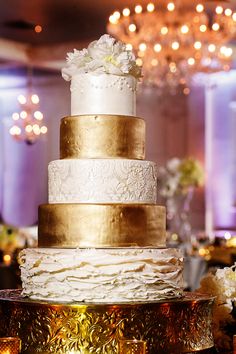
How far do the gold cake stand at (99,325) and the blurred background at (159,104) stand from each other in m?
3.20

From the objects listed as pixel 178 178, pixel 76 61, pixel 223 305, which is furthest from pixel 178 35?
pixel 76 61

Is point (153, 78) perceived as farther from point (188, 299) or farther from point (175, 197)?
point (188, 299)

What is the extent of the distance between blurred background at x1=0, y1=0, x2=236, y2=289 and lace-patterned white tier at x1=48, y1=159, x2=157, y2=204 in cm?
313

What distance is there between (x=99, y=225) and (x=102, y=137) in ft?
1.24

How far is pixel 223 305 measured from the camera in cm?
378

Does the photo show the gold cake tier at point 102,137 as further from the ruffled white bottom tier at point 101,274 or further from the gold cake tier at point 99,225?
the ruffled white bottom tier at point 101,274

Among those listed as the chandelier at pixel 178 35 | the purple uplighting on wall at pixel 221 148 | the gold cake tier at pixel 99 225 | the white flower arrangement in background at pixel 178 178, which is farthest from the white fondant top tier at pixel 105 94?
the purple uplighting on wall at pixel 221 148

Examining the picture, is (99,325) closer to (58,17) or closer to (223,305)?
(223,305)

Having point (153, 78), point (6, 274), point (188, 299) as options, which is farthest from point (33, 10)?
point (188, 299)

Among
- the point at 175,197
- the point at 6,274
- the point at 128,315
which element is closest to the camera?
the point at 128,315

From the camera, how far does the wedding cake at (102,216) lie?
307 cm

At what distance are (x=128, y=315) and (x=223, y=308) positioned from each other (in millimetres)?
958

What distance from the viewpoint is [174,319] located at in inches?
121

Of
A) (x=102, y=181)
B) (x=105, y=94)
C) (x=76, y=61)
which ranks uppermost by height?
(x=76, y=61)
